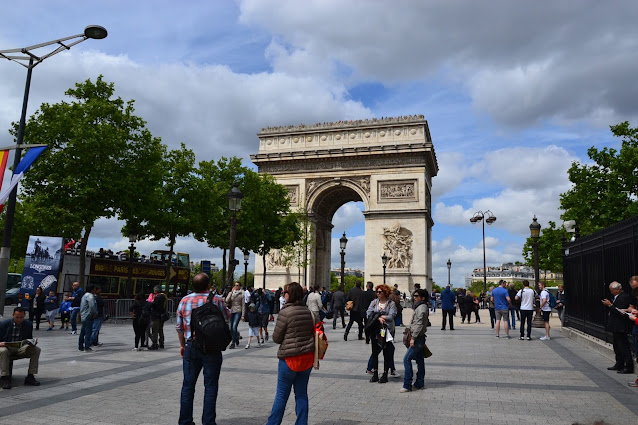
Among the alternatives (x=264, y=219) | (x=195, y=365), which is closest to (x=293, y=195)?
(x=264, y=219)

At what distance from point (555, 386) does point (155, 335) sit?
965 cm

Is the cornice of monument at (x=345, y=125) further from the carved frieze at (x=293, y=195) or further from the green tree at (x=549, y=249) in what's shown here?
the green tree at (x=549, y=249)

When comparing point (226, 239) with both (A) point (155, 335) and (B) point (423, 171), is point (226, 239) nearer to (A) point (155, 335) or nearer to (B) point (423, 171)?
(B) point (423, 171)

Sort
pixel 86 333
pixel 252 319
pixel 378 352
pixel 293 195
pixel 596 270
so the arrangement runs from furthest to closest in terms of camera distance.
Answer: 1. pixel 293 195
2. pixel 252 319
3. pixel 596 270
4. pixel 86 333
5. pixel 378 352

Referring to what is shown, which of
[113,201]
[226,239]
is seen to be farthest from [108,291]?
[226,239]

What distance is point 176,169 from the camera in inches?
1296

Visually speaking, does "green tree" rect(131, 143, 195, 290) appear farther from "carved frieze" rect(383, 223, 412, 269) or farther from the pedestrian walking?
the pedestrian walking

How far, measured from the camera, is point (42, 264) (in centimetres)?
2000

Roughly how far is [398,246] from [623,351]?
31673 mm

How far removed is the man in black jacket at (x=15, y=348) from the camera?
7820 mm

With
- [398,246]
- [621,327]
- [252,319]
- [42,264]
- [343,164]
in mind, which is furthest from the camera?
[343,164]

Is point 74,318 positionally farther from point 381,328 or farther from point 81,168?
point 381,328

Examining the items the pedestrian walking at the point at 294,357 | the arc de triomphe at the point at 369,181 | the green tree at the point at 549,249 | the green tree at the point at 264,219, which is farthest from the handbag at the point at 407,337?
the green tree at the point at 549,249

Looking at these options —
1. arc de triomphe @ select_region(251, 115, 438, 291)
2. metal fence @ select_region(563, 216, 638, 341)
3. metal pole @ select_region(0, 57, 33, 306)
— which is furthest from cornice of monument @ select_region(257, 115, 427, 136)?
metal pole @ select_region(0, 57, 33, 306)
